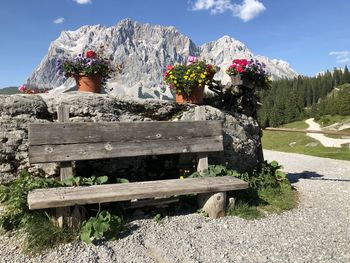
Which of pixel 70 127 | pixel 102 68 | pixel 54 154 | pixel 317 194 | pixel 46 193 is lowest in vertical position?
pixel 317 194

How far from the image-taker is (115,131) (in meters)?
6.27

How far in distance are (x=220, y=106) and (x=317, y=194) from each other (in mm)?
3424

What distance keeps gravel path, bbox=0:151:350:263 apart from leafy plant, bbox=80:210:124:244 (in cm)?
15

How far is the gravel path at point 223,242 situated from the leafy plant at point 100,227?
148mm

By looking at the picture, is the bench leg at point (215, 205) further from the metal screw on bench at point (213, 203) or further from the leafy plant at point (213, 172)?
the leafy plant at point (213, 172)

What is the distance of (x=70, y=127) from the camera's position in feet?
19.5

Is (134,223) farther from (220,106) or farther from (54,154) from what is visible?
(220,106)

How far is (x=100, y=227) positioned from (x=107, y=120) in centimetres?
258

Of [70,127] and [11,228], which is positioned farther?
[70,127]

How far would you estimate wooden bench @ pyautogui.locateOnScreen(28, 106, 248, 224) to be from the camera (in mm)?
5145

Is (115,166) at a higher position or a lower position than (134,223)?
higher

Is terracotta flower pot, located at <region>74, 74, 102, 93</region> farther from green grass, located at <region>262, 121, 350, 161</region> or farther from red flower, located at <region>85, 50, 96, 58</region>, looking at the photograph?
green grass, located at <region>262, 121, 350, 161</region>

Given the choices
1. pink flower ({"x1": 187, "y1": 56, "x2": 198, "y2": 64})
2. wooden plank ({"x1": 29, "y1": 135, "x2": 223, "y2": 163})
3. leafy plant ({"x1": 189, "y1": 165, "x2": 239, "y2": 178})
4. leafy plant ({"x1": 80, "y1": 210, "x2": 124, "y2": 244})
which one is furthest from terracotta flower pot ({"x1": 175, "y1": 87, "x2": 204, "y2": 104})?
leafy plant ({"x1": 80, "y1": 210, "x2": 124, "y2": 244})

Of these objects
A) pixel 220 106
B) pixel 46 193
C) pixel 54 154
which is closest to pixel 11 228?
pixel 46 193
